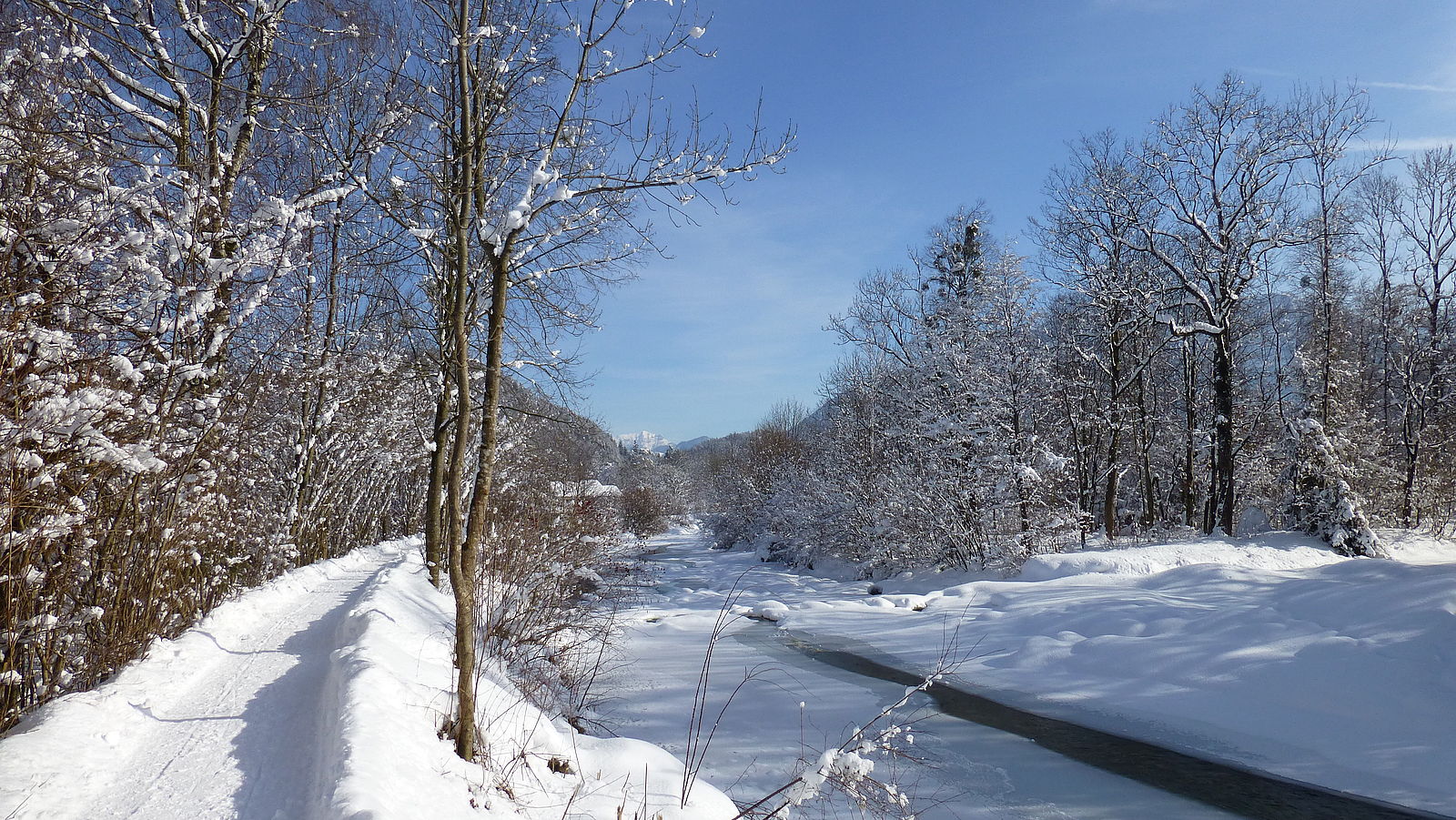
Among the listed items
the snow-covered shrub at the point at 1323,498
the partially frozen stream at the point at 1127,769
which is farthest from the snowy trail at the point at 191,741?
the snow-covered shrub at the point at 1323,498

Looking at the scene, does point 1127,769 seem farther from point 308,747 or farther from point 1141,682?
point 308,747

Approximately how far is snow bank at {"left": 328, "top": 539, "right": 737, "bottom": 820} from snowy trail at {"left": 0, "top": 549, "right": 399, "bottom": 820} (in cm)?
19

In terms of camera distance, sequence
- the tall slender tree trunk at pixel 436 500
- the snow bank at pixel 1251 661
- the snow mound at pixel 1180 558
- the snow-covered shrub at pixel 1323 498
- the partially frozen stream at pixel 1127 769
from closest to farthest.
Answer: the partially frozen stream at pixel 1127 769, the snow bank at pixel 1251 661, the tall slender tree trunk at pixel 436 500, the snow mound at pixel 1180 558, the snow-covered shrub at pixel 1323 498

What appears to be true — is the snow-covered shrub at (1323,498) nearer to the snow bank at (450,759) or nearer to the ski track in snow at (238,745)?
the snow bank at (450,759)

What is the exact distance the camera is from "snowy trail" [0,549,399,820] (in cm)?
292

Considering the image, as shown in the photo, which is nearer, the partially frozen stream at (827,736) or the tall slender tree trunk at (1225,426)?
the partially frozen stream at (827,736)

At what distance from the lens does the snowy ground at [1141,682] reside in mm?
5438

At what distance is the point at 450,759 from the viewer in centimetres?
351

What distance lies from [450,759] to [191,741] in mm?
1405

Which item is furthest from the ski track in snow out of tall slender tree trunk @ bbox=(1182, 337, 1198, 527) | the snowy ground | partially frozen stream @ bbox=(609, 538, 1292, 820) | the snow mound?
tall slender tree trunk @ bbox=(1182, 337, 1198, 527)

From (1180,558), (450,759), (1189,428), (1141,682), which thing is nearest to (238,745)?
(450,759)

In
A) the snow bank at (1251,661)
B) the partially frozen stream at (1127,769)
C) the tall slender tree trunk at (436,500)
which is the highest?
the tall slender tree trunk at (436,500)

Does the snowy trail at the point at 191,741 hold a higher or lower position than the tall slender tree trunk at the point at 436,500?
lower

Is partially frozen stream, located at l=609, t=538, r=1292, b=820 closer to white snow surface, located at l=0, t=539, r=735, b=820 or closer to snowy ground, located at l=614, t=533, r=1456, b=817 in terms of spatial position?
snowy ground, located at l=614, t=533, r=1456, b=817
